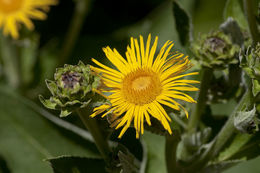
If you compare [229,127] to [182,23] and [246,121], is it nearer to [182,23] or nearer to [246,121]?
[246,121]

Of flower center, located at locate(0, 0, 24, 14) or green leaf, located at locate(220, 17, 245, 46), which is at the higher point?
flower center, located at locate(0, 0, 24, 14)

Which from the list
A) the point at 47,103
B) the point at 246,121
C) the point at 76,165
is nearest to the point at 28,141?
the point at 76,165

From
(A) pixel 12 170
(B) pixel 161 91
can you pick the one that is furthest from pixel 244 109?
(A) pixel 12 170

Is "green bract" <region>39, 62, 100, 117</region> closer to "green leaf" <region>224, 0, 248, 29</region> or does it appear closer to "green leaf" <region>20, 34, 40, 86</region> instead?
Result: "green leaf" <region>224, 0, 248, 29</region>

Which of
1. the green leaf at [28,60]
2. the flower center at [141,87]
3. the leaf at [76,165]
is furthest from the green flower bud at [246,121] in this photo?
the green leaf at [28,60]

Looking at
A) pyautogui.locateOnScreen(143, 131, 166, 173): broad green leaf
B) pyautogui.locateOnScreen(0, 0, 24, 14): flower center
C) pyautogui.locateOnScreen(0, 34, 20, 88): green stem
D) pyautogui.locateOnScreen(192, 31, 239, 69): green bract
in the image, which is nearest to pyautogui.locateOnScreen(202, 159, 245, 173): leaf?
pyautogui.locateOnScreen(143, 131, 166, 173): broad green leaf

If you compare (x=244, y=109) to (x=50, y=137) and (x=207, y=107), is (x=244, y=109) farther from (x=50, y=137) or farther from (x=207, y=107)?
(x=50, y=137)
